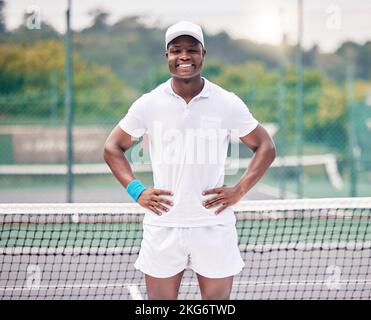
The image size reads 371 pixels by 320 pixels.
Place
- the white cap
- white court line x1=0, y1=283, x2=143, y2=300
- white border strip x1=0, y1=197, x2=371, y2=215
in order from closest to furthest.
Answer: the white cap, white border strip x1=0, y1=197, x2=371, y2=215, white court line x1=0, y1=283, x2=143, y2=300

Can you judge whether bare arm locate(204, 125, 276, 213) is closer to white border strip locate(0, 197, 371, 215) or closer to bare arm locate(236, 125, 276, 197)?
bare arm locate(236, 125, 276, 197)

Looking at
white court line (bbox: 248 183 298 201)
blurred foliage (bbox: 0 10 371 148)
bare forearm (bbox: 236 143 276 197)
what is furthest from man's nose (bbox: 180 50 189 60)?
white court line (bbox: 248 183 298 201)

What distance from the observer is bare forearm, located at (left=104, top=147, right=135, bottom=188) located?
3889mm

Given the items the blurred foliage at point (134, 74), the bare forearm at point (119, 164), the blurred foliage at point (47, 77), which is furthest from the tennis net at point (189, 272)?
the blurred foliage at point (47, 77)

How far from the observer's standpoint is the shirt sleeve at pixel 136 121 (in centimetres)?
380

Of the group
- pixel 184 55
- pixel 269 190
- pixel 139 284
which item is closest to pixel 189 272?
pixel 139 284

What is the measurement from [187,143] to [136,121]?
0.29 m

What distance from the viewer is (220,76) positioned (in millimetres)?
19281

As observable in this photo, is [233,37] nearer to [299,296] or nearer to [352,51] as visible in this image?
[352,51]

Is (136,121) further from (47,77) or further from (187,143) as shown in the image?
(47,77)

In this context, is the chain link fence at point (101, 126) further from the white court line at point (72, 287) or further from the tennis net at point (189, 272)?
the white court line at point (72, 287)

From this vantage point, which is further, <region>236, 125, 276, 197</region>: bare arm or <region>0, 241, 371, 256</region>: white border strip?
<region>0, 241, 371, 256</region>: white border strip

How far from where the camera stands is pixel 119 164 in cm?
391

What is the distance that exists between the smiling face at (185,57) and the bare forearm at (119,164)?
49cm
